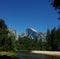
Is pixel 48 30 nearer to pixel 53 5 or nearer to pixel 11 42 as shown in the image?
pixel 11 42

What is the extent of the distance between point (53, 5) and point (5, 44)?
10552 centimetres

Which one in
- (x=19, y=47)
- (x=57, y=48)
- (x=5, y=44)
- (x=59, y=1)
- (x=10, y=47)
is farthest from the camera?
(x=19, y=47)

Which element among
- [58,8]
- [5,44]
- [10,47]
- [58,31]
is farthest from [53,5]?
[58,31]

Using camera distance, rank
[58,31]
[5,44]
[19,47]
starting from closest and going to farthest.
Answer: [5,44], [58,31], [19,47]

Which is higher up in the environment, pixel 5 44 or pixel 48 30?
pixel 48 30

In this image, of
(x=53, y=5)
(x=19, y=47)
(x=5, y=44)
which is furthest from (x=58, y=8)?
(x=19, y=47)

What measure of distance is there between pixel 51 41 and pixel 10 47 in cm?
4534

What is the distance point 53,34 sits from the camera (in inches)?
6949

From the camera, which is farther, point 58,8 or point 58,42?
point 58,42

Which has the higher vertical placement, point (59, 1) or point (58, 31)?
point (58, 31)

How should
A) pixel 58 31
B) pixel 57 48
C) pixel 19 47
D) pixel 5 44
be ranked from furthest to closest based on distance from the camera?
pixel 19 47 < pixel 58 31 < pixel 57 48 < pixel 5 44

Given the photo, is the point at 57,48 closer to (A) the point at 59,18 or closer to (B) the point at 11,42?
(B) the point at 11,42

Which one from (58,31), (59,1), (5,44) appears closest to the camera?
(59,1)

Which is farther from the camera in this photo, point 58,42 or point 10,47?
point 58,42
